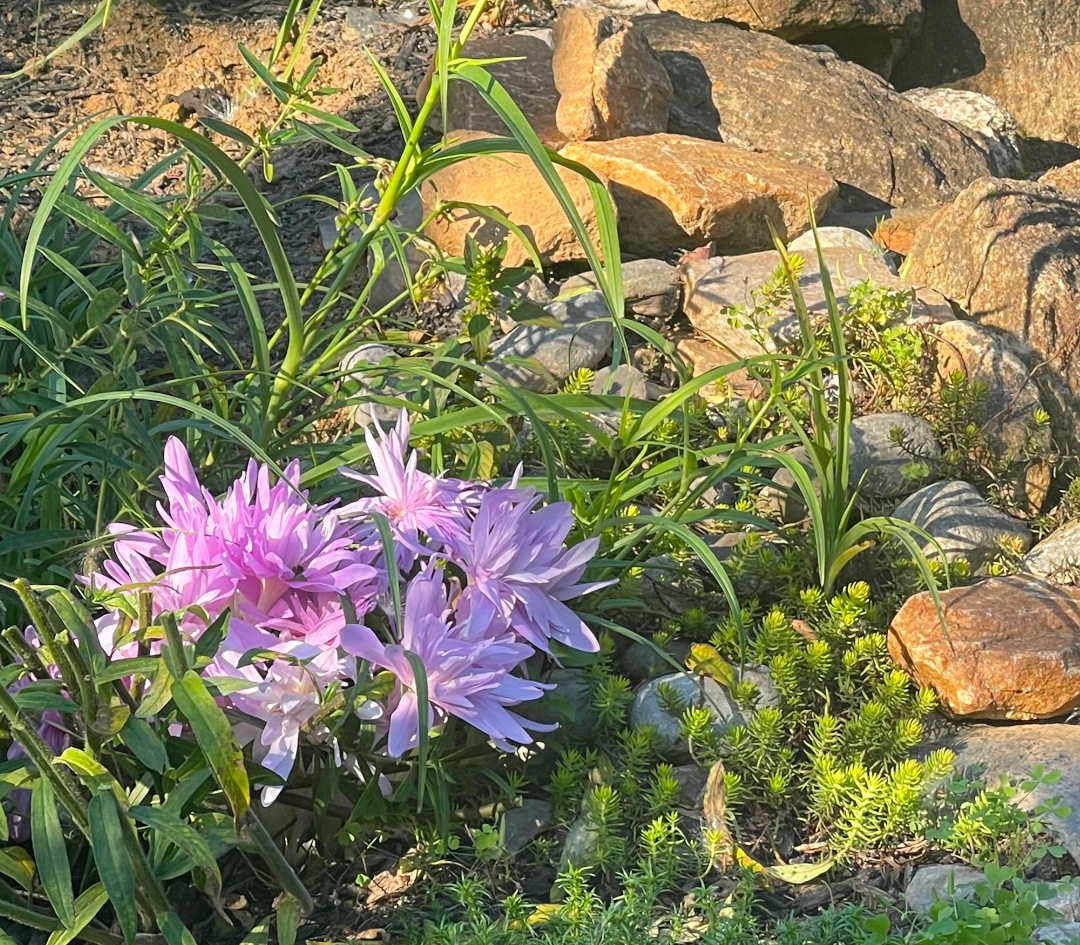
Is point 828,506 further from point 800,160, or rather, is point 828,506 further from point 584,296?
point 800,160

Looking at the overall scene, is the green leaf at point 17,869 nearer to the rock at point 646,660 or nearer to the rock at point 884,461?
the rock at point 646,660

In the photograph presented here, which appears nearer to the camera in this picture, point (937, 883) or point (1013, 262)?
point (937, 883)

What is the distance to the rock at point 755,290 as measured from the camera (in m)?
3.56

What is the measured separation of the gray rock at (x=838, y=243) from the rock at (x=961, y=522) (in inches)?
48.7

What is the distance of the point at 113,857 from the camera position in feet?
4.59

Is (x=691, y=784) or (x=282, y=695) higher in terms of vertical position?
(x=282, y=695)

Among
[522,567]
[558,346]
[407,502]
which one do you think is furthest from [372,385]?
[522,567]

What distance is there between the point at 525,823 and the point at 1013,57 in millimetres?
6402

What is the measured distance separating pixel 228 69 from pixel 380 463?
336cm

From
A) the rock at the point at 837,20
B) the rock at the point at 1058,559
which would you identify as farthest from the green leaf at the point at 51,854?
the rock at the point at 837,20

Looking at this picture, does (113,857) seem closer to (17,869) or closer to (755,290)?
(17,869)

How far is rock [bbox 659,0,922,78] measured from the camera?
5914 millimetres

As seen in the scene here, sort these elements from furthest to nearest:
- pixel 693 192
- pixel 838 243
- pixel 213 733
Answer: pixel 838 243 → pixel 693 192 → pixel 213 733

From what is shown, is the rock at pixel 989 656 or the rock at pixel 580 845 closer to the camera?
the rock at pixel 580 845
